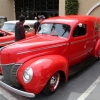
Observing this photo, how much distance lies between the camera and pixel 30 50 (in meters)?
4.15

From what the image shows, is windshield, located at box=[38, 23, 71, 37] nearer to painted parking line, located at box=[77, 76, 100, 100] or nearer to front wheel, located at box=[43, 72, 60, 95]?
front wheel, located at box=[43, 72, 60, 95]

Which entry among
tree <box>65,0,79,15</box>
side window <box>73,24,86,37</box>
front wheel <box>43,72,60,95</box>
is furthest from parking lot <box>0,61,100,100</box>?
tree <box>65,0,79,15</box>

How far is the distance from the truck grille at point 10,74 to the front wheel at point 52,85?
69 centimetres

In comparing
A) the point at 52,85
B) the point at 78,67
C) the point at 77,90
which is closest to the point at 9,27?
the point at 78,67

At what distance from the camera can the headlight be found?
3544mm

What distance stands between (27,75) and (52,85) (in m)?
0.87

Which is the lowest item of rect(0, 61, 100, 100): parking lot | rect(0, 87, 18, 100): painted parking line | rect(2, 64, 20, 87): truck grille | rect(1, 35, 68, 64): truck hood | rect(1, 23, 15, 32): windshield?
rect(0, 87, 18, 100): painted parking line

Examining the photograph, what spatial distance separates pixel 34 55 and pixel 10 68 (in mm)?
665

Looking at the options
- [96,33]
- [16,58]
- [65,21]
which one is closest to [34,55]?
[16,58]

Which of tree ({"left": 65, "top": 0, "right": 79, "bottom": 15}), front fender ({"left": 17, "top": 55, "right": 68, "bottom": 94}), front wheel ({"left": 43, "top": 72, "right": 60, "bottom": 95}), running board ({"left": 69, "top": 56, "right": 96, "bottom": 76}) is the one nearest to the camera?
front fender ({"left": 17, "top": 55, "right": 68, "bottom": 94})

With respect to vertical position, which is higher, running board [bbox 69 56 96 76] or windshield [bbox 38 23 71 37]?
windshield [bbox 38 23 71 37]

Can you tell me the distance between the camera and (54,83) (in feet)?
13.9

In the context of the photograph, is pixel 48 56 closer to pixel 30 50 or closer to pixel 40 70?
pixel 30 50

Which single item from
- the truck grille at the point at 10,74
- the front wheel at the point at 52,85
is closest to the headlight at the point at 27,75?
the truck grille at the point at 10,74
